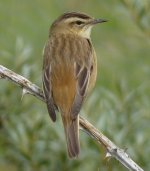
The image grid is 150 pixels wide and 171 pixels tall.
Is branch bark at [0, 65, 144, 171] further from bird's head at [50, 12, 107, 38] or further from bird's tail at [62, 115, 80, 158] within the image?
bird's head at [50, 12, 107, 38]

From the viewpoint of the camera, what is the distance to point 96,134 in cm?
787

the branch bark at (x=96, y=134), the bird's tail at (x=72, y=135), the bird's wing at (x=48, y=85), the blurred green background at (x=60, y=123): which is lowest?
the blurred green background at (x=60, y=123)

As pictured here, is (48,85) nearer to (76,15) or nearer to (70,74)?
(70,74)

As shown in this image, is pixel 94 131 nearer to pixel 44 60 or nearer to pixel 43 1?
pixel 44 60

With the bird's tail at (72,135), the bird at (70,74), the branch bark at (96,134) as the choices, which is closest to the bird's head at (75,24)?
the bird at (70,74)

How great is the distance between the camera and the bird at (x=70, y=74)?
855 centimetres

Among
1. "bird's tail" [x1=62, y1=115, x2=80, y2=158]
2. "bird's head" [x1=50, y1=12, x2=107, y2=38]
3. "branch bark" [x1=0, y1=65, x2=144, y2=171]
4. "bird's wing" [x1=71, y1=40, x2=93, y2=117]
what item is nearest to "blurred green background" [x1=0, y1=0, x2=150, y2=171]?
"bird's head" [x1=50, y1=12, x2=107, y2=38]

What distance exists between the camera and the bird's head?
10219 millimetres

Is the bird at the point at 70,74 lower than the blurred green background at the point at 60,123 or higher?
higher

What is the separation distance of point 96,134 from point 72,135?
0.65 m

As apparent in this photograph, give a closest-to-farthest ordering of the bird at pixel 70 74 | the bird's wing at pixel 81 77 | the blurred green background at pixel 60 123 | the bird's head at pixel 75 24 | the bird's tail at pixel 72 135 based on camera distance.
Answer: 1. the bird's tail at pixel 72 135
2. the bird at pixel 70 74
3. the bird's wing at pixel 81 77
4. the blurred green background at pixel 60 123
5. the bird's head at pixel 75 24

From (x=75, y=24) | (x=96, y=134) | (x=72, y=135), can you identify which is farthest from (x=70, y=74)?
(x=75, y=24)

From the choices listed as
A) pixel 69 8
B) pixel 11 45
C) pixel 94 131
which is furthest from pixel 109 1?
pixel 94 131

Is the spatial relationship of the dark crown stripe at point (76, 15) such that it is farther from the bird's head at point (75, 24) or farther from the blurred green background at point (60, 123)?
the blurred green background at point (60, 123)
